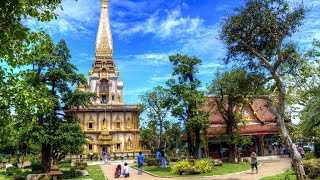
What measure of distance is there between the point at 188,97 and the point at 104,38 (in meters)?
45.9

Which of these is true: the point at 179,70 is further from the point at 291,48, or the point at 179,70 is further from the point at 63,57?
the point at 291,48

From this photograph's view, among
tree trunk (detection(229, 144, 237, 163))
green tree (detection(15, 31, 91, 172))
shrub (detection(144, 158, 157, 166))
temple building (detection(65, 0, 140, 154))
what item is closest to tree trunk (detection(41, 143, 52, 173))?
green tree (detection(15, 31, 91, 172))

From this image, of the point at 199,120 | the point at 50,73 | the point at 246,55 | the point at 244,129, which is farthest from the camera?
the point at 244,129

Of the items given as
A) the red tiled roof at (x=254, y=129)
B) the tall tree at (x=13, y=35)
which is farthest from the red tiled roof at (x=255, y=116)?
the tall tree at (x=13, y=35)

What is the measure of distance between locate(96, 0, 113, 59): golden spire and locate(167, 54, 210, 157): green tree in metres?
41.8

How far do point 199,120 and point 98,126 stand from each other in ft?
122

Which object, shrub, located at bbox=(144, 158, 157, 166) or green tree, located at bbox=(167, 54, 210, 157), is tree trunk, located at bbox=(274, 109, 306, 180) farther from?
shrub, located at bbox=(144, 158, 157, 166)

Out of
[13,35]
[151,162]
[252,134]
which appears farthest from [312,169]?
[252,134]

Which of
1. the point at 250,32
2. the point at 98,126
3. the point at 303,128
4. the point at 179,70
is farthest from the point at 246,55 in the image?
the point at 98,126

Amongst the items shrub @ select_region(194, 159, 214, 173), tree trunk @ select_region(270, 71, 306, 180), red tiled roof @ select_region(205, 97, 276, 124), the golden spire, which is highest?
the golden spire

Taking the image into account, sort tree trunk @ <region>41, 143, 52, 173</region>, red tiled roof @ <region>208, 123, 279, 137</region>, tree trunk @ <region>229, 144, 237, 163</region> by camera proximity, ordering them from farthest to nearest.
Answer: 1. red tiled roof @ <region>208, 123, 279, 137</region>
2. tree trunk @ <region>229, 144, 237, 163</region>
3. tree trunk @ <region>41, 143, 52, 173</region>

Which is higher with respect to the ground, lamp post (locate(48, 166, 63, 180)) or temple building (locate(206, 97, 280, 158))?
temple building (locate(206, 97, 280, 158))

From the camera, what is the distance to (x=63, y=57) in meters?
21.6

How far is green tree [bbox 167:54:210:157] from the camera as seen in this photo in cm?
2406
